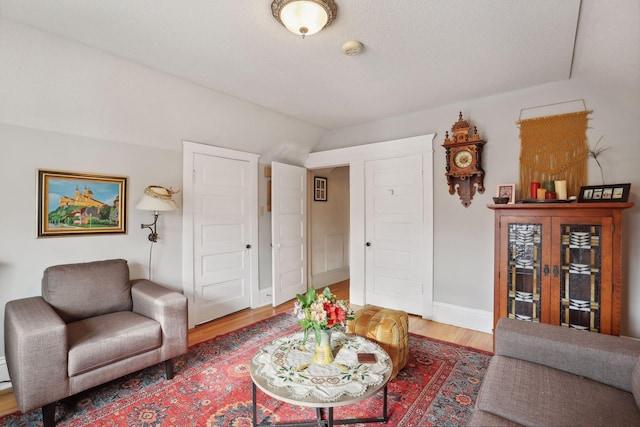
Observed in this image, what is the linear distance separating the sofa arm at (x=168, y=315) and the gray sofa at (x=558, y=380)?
2024mm

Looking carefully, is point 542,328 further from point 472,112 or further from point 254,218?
point 254,218

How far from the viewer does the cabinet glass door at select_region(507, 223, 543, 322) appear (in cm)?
259

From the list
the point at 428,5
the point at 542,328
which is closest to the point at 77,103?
the point at 428,5

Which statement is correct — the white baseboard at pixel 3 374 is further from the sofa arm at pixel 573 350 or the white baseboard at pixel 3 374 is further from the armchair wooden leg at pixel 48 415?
the sofa arm at pixel 573 350

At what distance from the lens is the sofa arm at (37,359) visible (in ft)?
5.56

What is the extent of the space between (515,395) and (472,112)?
9.24ft

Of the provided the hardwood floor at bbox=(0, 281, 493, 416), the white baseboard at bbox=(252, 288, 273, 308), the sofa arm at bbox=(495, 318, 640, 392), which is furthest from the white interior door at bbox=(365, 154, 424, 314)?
the sofa arm at bbox=(495, 318, 640, 392)

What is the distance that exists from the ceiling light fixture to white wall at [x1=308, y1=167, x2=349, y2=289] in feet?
10.1

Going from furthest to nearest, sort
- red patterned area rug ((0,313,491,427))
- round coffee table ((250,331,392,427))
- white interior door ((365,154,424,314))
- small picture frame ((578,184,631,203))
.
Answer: white interior door ((365,154,424,314)) → small picture frame ((578,184,631,203)) → red patterned area rug ((0,313,491,427)) → round coffee table ((250,331,392,427))

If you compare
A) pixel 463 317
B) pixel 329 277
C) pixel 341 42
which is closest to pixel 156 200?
pixel 341 42

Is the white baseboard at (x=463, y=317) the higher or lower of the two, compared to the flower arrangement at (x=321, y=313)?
lower

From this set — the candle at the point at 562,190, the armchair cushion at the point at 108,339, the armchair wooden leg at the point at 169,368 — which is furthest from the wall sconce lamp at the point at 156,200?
the candle at the point at 562,190

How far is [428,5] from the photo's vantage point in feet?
5.73

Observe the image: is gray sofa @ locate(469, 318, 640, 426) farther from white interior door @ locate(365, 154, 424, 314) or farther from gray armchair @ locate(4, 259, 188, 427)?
gray armchair @ locate(4, 259, 188, 427)
